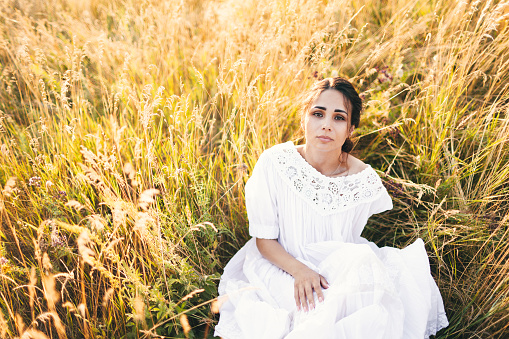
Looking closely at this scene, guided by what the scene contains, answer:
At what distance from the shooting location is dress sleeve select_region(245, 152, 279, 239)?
2.01m

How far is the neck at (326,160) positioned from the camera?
6.73ft

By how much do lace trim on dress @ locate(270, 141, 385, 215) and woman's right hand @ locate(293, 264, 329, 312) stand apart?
Answer: 345mm

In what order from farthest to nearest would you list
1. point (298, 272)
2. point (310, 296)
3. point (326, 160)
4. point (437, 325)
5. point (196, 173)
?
point (196, 173) < point (326, 160) < point (437, 325) < point (298, 272) < point (310, 296)

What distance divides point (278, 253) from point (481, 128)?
1.78m

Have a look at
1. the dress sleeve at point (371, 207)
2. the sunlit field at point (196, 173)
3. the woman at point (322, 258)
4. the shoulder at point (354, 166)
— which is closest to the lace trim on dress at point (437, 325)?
the woman at point (322, 258)

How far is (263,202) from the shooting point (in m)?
2.02

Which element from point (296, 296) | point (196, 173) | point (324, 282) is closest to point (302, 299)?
point (296, 296)

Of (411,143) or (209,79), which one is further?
(209,79)

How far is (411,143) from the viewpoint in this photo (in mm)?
2617

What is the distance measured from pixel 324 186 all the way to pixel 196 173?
2.66 ft

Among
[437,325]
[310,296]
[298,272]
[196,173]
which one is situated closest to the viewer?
[310,296]

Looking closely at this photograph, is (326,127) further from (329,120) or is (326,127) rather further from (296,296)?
(296,296)

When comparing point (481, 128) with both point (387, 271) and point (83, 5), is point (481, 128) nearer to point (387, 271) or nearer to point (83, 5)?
point (387, 271)

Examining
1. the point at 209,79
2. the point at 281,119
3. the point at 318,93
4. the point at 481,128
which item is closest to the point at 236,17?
the point at 209,79
